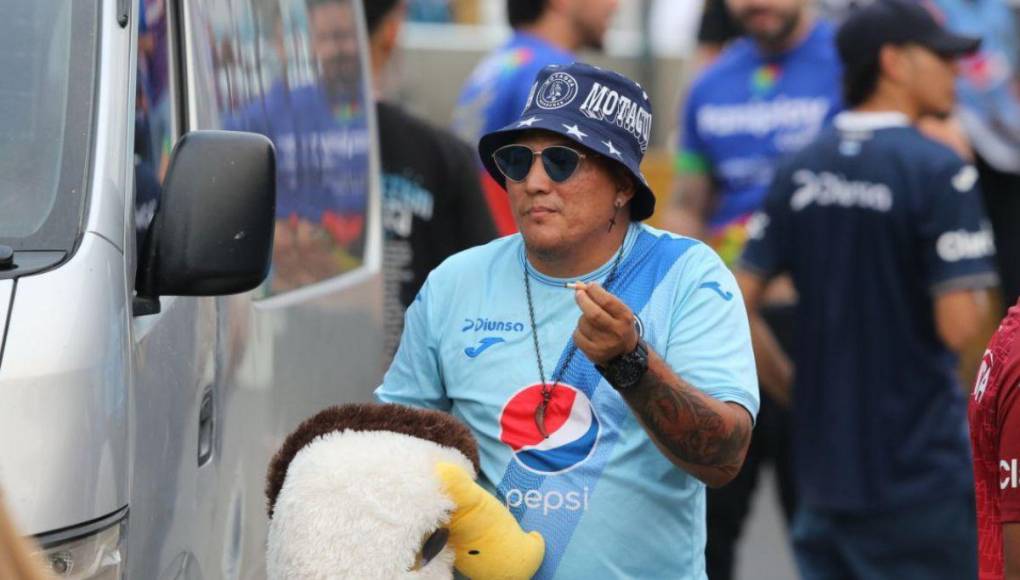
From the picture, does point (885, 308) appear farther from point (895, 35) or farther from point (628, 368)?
point (628, 368)

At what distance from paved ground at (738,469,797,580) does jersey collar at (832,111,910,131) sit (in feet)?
7.00

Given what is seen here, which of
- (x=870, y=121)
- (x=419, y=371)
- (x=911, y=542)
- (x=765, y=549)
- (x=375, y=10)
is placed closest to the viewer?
(x=419, y=371)

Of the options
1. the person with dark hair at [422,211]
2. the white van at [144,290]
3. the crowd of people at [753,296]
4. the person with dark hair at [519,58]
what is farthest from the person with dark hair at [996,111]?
the white van at [144,290]

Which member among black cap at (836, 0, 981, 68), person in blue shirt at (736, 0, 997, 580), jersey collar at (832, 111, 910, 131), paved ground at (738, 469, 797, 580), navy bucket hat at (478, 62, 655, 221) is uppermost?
black cap at (836, 0, 981, 68)

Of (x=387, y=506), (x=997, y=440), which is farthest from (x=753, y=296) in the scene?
(x=387, y=506)

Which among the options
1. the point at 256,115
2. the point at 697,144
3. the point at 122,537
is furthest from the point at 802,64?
the point at 122,537

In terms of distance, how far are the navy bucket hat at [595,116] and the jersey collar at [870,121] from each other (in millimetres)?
2487

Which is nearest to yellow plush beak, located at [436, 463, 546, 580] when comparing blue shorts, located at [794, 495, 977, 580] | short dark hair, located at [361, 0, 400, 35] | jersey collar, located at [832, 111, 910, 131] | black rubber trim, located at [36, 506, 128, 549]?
black rubber trim, located at [36, 506, 128, 549]

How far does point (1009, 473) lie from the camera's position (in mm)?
3154

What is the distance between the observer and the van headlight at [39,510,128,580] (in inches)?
114

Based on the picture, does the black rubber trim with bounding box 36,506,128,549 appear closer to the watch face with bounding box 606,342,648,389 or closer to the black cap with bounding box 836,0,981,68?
the watch face with bounding box 606,342,648,389

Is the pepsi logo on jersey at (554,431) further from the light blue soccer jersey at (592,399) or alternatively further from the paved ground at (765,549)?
the paved ground at (765,549)

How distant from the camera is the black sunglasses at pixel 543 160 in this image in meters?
3.37

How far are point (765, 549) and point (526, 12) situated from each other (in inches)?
110
